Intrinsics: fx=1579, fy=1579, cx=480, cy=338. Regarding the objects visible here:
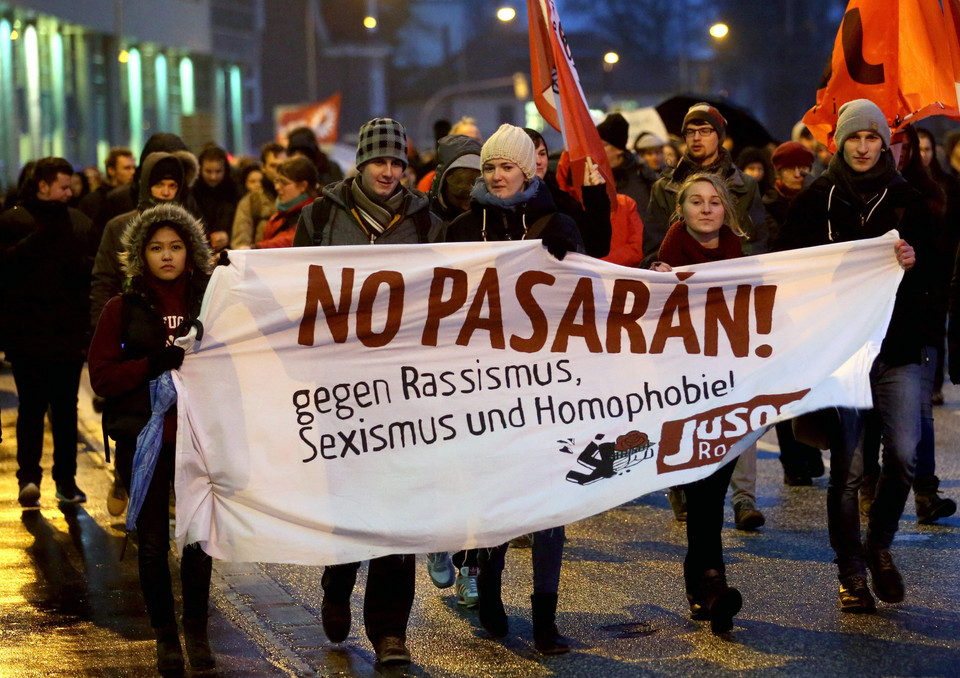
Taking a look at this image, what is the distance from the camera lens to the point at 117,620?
22.5ft

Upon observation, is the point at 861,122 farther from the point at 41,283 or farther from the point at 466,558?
the point at 41,283

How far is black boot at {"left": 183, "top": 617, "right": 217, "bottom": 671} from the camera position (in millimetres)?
6016

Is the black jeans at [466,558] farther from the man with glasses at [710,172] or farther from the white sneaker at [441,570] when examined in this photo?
the man with glasses at [710,172]

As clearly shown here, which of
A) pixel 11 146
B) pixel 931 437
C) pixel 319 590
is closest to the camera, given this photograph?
Answer: pixel 319 590

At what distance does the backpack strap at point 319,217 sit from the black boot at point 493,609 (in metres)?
1.57

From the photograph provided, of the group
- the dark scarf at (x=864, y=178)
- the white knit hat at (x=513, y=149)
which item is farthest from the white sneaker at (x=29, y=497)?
the dark scarf at (x=864, y=178)

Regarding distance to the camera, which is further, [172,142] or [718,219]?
[172,142]

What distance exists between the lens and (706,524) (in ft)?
21.4

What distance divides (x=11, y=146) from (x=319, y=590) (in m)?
35.6

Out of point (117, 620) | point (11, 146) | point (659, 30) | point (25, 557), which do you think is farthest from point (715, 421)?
point (659, 30)

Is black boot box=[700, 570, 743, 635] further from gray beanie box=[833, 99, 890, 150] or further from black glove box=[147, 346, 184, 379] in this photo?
black glove box=[147, 346, 184, 379]

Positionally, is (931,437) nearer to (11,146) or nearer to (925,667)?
(925,667)

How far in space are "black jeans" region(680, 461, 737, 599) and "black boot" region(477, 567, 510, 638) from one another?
81 centimetres

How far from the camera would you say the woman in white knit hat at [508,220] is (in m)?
6.27
